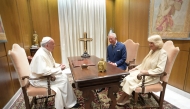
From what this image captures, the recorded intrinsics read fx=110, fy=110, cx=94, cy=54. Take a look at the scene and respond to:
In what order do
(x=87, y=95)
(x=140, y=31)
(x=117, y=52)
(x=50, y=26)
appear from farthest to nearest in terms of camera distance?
(x=50, y=26) < (x=140, y=31) < (x=117, y=52) < (x=87, y=95)

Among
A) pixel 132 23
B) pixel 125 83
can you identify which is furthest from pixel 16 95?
pixel 132 23

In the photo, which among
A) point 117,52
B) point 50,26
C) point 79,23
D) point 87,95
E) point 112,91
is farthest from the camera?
point 79,23

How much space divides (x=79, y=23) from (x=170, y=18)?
293cm

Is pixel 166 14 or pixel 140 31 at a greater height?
pixel 166 14

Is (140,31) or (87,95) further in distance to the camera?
(140,31)

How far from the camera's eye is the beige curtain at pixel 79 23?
13.3 ft

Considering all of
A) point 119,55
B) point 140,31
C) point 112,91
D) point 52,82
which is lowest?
point 112,91

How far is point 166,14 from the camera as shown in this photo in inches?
98.9

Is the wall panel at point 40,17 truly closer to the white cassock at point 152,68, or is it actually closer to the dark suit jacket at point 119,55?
the dark suit jacket at point 119,55

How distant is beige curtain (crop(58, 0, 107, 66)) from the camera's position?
4059mm

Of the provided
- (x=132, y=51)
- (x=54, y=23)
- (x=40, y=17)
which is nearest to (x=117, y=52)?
(x=132, y=51)

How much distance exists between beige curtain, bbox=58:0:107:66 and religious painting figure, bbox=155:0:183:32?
2.21 m

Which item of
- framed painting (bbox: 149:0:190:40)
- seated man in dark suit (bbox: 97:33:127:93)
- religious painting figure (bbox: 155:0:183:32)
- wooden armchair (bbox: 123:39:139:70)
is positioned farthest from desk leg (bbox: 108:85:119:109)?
religious painting figure (bbox: 155:0:183:32)

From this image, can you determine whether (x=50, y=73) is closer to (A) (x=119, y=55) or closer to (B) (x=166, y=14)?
(A) (x=119, y=55)
